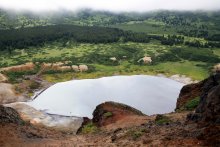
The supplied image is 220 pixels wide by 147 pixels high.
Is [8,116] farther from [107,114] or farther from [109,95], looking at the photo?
[109,95]

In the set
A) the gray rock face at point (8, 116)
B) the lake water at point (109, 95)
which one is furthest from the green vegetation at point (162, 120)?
the lake water at point (109, 95)

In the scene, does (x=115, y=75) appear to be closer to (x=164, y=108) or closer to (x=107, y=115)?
(x=164, y=108)

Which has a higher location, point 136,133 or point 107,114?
point 136,133

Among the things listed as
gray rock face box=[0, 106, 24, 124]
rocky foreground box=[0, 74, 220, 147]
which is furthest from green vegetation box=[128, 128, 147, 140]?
gray rock face box=[0, 106, 24, 124]

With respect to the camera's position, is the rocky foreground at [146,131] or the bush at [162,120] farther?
the bush at [162,120]

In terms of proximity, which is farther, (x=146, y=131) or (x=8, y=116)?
(x=8, y=116)

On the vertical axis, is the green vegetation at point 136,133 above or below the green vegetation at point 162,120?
above

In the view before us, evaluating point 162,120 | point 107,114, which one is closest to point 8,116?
point 107,114

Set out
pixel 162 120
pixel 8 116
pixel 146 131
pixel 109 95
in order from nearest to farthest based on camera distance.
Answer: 1. pixel 146 131
2. pixel 162 120
3. pixel 8 116
4. pixel 109 95

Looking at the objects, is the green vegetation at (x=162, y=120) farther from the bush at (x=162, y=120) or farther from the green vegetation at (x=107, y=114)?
the green vegetation at (x=107, y=114)

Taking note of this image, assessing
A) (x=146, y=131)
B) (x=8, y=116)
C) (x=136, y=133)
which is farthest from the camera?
(x=8, y=116)

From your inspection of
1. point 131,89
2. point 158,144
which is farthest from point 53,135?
point 131,89
